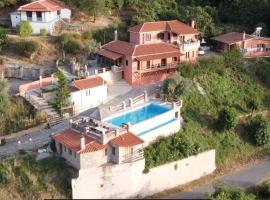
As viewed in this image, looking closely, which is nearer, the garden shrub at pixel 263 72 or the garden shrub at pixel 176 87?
the garden shrub at pixel 176 87

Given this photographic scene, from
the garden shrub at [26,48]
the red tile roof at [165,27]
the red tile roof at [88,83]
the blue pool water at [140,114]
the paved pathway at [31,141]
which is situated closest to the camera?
the paved pathway at [31,141]

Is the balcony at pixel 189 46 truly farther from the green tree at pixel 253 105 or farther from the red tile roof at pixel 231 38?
the green tree at pixel 253 105

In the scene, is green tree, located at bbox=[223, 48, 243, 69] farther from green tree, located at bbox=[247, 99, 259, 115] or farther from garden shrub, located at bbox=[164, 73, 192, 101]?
garden shrub, located at bbox=[164, 73, 192, 101]

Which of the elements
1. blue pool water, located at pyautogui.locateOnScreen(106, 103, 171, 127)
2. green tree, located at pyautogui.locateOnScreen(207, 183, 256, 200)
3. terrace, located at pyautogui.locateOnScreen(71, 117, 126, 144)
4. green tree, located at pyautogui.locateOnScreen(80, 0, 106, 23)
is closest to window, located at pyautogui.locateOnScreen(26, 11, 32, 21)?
green tree, located at pyautogui.locateOnScreen(80, 0, 106, 23)

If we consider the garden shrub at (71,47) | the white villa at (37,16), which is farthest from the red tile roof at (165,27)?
the white villa at (37,16)

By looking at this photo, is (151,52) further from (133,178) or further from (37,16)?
(133,178)

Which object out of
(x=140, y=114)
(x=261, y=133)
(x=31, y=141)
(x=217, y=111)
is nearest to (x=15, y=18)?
(x=31, y=141)

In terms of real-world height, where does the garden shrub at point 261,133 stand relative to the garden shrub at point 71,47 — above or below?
below
